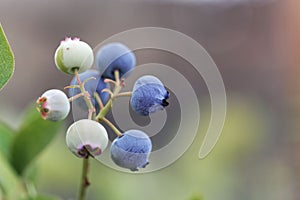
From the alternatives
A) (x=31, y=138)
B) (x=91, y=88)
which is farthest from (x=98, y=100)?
(x=31, y=138)

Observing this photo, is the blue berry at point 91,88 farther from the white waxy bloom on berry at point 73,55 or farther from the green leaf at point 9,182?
the green leaf at point 9,182

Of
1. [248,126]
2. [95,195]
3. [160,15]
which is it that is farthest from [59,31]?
[95,195]

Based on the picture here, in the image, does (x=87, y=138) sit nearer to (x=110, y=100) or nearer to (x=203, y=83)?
(x=110, y=100)

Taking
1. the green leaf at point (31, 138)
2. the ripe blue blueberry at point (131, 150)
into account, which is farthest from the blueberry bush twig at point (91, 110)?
the green leaf at point (31, 138)

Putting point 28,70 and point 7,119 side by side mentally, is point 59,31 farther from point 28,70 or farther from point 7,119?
point 7,119

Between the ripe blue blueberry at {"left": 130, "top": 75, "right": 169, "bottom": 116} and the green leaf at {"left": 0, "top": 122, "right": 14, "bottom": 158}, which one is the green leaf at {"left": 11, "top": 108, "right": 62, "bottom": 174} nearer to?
the green leaf at {"left": 0, "top": 122, "right": 14, "bottom": 158}

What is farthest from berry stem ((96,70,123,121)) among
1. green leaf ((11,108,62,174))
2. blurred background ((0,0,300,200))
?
blurred background ((0,0,300,200))
